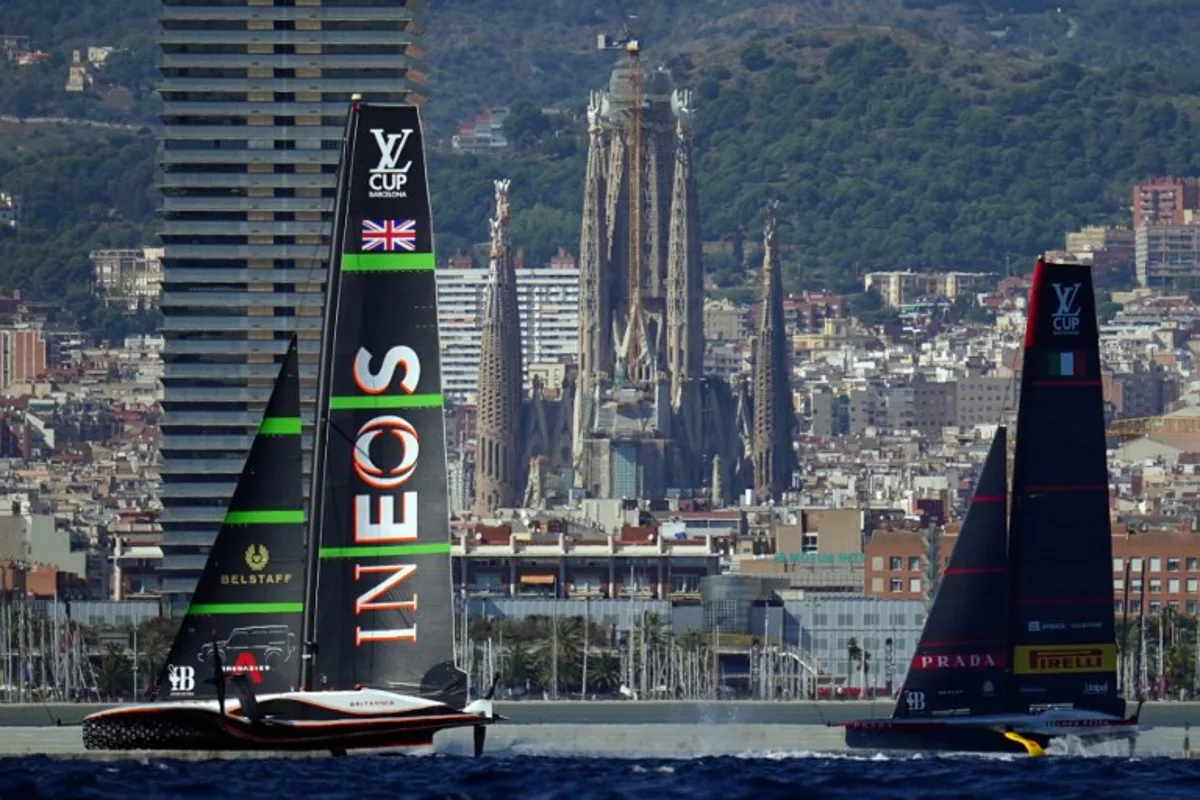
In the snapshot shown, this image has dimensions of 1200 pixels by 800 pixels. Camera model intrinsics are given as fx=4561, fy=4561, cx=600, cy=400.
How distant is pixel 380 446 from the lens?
5050 centimetres

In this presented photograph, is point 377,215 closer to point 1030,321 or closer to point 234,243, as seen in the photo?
point 1030,321

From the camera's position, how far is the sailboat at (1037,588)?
5762 cm

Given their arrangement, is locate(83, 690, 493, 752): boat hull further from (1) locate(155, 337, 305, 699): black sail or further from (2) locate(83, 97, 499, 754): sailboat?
(1) locate(155, 337, 305, 699): black sail

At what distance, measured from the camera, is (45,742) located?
62031 mm

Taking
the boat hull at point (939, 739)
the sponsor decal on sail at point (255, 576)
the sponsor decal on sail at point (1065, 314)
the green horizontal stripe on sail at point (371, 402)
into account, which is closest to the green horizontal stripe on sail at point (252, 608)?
the sponsor decal on sail at point (255, 576)

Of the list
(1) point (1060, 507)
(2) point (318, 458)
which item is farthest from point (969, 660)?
(2) point (318, 458)

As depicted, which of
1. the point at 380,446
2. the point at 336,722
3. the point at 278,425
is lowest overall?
the point at 336,722

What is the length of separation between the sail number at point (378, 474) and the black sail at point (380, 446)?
1 centimetres

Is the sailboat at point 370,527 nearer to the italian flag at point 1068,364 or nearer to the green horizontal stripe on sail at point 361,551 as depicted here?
the green horizontal stripe on sail at point 361,551

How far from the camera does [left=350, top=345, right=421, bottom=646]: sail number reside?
5050 cm

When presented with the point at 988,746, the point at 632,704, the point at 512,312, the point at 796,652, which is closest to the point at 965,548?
the point at 988,746

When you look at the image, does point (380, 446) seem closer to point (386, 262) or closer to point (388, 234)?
point (386, 262)

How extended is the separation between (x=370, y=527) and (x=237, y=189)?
76.8 m

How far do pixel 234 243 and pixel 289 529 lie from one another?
7527 centimetres
